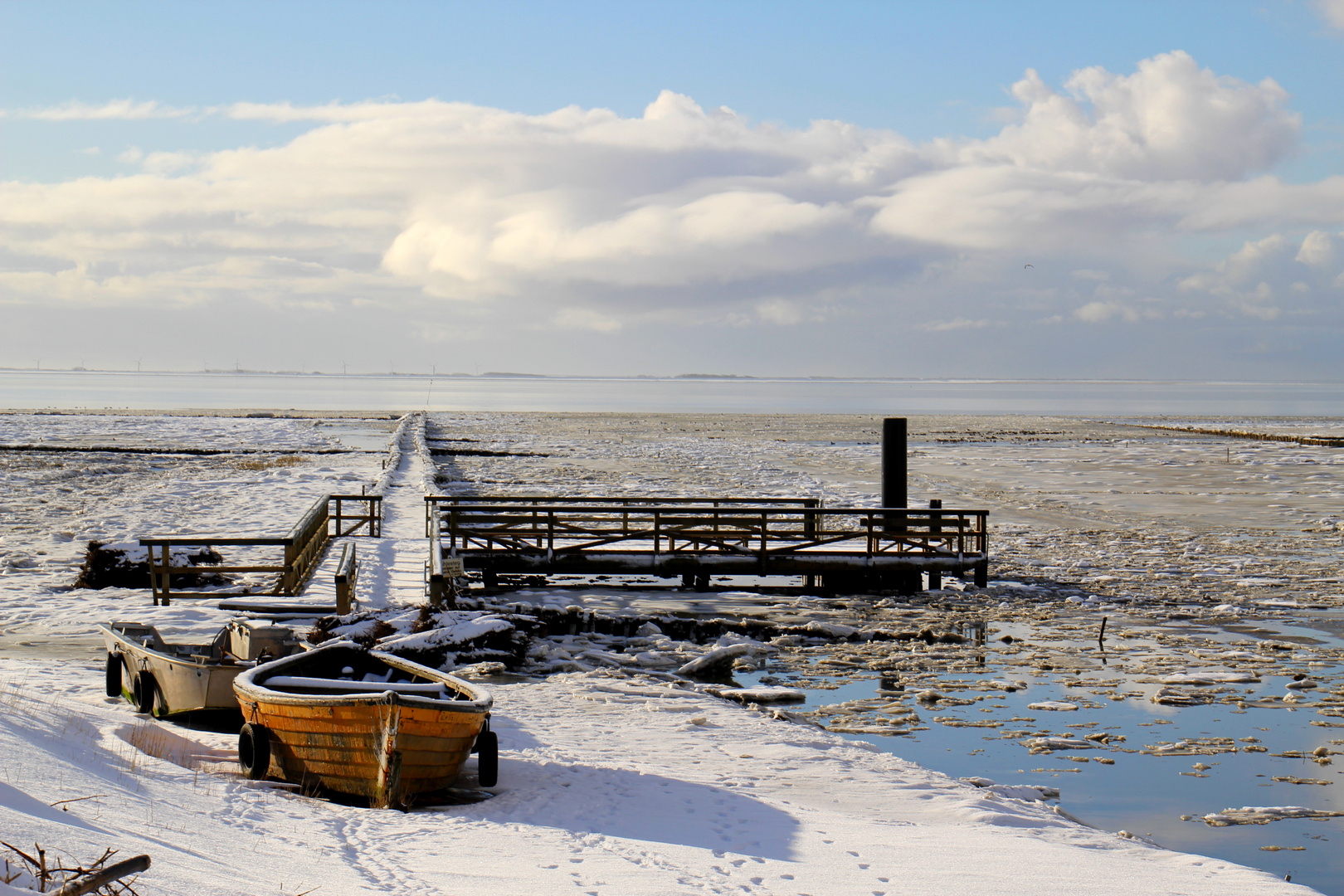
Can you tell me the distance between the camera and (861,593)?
21.6 meters

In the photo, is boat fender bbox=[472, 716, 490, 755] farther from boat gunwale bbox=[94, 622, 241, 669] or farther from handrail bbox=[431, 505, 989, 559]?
handrail bbox=[431, 505, 989, 559]

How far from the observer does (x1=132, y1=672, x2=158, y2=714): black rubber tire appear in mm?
11352

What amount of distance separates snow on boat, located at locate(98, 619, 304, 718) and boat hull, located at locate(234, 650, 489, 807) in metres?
1.76

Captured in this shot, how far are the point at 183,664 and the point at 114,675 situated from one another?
5.61 ft

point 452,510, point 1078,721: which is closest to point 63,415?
point 452,510

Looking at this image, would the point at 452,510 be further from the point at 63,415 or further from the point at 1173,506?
the point at 63,415

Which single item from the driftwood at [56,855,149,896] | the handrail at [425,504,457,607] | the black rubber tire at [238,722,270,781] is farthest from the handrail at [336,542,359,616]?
the driftwood at [56,855,149,896]

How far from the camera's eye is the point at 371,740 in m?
8.90

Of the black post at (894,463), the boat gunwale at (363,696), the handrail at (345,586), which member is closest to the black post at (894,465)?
the black post at (894,463)

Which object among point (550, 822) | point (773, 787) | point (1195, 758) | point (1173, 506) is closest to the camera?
point (550, 822)

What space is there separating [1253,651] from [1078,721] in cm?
491

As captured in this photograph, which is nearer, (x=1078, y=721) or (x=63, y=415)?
(x=1078, y=721)

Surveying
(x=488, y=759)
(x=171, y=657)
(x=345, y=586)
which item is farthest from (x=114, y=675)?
(x=488, y=759)

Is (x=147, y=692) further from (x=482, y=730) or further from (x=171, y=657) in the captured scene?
(x=482, y=730)
